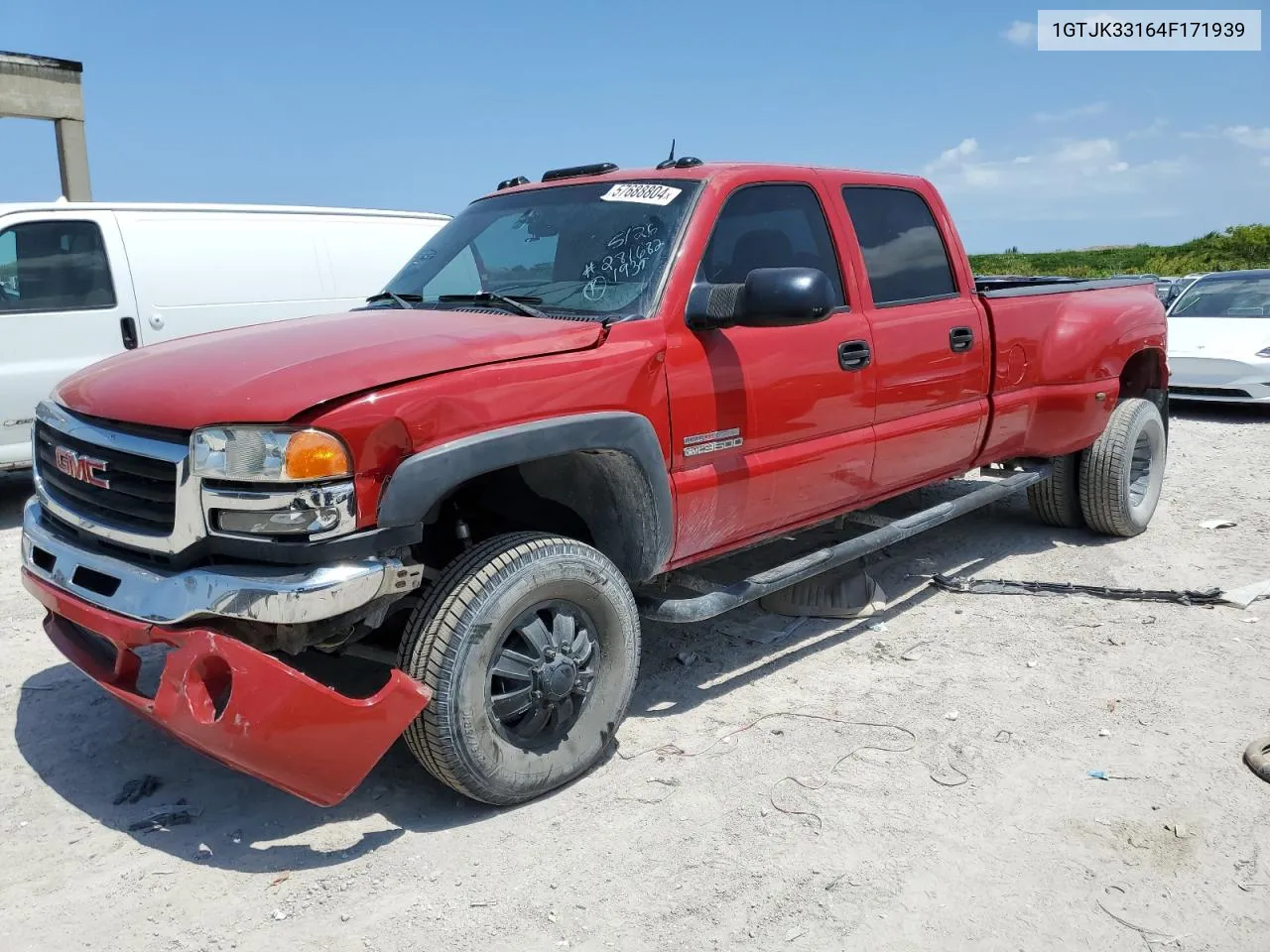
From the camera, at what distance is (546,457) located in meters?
3.17

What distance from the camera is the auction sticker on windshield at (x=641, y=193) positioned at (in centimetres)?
373

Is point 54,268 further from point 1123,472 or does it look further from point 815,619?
point 1123,472

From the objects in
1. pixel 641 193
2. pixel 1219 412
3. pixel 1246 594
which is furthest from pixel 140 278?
pixel 1219 412

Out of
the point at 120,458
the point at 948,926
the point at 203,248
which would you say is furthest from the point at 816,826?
the point at 203,248

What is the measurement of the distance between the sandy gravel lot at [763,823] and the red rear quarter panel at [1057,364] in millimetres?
1112

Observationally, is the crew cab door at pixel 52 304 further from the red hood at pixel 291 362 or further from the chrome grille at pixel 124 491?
the chrome grille at pixel 124 491

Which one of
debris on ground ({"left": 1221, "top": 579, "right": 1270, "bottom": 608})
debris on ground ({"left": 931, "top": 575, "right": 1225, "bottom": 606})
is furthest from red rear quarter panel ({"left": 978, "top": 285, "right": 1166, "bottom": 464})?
debris on ground ({"left": 1221, "top": 579, "right": 1270, "bottom": 608})

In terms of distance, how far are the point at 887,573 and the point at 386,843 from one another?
10.7 ft

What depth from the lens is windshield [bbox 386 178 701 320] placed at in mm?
3545

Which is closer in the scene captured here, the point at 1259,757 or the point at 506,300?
the point at 1259,757

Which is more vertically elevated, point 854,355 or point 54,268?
point 54,268

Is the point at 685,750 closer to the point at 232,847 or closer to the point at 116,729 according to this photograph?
the point at 232,847

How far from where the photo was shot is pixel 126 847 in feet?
9.77

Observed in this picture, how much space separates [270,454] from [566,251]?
155 centimetres
